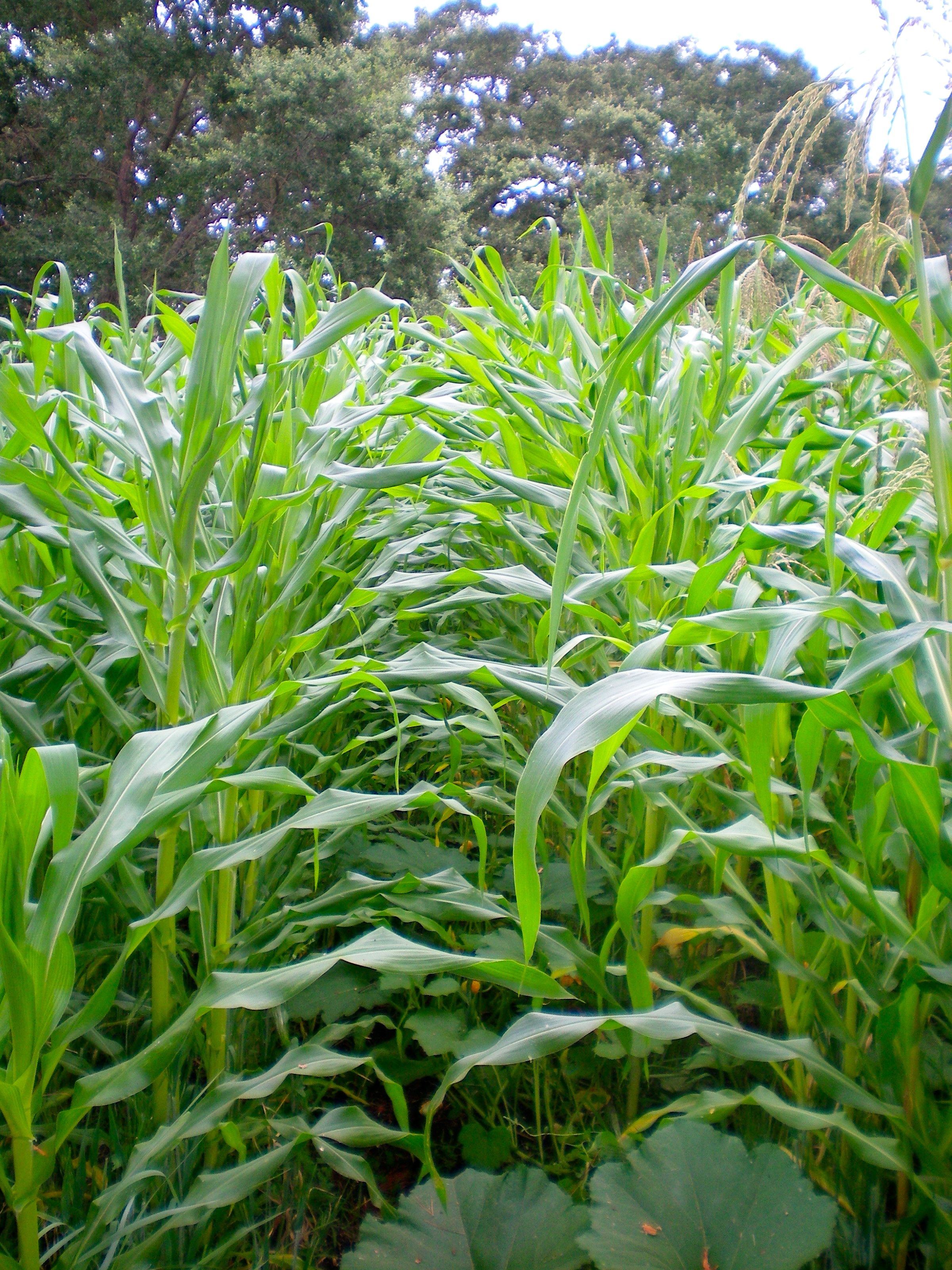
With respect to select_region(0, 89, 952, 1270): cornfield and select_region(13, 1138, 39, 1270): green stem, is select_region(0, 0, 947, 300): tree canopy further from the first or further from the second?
select_region(13, 1138, 39, 1270): green stem

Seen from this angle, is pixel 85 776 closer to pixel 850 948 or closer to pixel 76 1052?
pixel 76 1052

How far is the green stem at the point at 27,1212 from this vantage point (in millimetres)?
531

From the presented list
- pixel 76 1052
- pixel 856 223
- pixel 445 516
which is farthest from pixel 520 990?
pixel 856 223

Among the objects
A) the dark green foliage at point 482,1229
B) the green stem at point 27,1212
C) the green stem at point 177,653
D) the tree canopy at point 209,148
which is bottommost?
the dark green foliage at point 482,1229

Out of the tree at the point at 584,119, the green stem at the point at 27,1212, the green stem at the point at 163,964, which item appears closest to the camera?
the green stem at the point at 27,1212

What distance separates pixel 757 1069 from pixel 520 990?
34 cm

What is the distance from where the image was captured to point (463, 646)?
3.85 ft

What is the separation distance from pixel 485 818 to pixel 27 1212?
0.76 m

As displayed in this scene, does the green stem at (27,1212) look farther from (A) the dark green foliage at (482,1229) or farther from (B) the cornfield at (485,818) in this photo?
(A) the dark green foliage at (482,1229)

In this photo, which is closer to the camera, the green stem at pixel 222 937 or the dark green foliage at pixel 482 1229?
the dark green foliage at pixel 482 1229

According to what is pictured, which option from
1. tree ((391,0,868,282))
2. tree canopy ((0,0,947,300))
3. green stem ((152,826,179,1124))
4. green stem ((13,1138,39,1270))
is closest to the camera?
green stem ((13,1138,39,1270))

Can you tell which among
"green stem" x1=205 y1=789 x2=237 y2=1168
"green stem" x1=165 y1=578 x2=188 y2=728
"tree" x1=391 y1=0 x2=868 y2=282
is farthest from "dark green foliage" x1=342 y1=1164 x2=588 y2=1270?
"tree" x1=391 y1=0 x2=868 y2=282

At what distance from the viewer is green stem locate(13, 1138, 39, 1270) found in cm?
53

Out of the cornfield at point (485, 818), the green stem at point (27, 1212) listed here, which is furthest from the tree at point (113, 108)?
the green stem at point (27, 1212)
